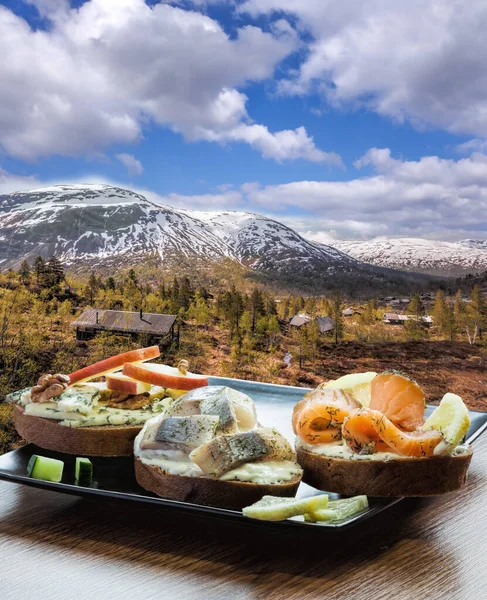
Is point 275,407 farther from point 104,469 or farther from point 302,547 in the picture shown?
point 302,547

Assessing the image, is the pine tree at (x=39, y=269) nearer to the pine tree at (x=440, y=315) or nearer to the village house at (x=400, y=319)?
the village house at (x=400, y=319)

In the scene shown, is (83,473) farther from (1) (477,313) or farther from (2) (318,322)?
(1) (477,313)

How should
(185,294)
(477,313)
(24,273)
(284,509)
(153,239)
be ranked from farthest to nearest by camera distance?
(153,239), (185,294), (24,273), (477,313), (284,509)

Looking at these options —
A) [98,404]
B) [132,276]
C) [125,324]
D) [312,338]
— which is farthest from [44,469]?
[132,276]

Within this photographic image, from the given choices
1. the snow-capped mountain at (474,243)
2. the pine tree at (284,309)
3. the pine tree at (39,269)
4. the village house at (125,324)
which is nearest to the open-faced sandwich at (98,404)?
the village house at (125,324)

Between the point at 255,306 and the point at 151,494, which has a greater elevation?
the point at 255,306

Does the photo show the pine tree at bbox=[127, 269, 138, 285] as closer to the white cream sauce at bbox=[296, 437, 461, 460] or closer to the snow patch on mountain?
the snow patch on mountain
